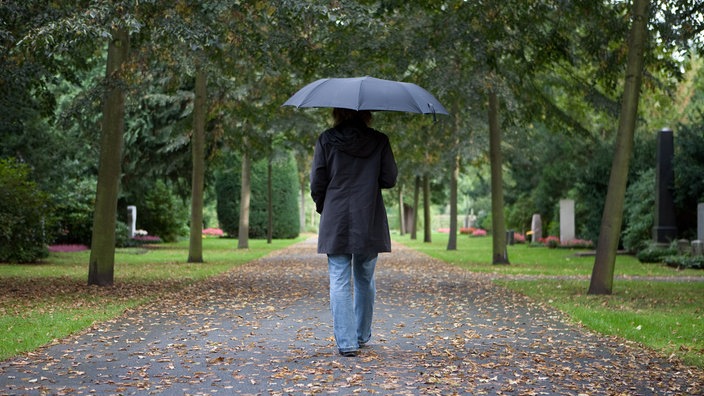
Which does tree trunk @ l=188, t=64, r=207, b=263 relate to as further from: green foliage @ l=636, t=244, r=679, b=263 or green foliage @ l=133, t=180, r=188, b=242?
green foliage @ l=133, t=180, r=188, b=242

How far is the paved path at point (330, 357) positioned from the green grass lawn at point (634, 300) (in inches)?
14.9

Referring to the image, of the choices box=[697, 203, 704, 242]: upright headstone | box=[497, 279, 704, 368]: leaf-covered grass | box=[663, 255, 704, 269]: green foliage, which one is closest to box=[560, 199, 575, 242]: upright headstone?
box=[697, 203, 704, 242]: upright headstone

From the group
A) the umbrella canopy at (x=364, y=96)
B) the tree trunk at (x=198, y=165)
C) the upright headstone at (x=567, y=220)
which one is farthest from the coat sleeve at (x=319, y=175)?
the upright headstone at (x=567, y=220)

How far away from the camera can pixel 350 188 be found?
7219 millimetres

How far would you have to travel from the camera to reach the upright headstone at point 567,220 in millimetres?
33219

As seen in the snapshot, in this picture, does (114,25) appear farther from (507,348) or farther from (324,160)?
(507,348)

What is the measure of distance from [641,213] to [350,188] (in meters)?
20.1

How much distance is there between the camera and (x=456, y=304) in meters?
11.8

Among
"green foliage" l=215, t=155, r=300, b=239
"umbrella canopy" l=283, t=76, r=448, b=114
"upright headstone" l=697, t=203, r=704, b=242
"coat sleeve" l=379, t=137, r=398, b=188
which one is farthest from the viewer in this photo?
"green foliage" l=215, t=155, r=300, b=239

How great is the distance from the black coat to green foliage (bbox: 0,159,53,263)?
13249mm

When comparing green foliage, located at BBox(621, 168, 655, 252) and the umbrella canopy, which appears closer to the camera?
the umbrella canopy

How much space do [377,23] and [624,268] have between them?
11.1 metres

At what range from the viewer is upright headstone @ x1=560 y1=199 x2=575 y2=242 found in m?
33.2

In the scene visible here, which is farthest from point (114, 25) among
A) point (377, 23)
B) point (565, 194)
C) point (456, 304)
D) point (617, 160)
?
point (565, 194)
